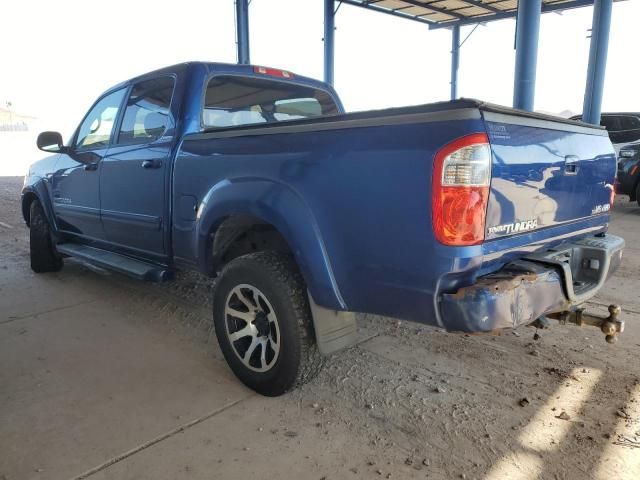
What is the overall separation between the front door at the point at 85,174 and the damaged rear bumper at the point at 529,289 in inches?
127

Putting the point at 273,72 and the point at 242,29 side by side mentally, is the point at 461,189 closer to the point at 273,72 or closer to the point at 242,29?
the point at 273,72

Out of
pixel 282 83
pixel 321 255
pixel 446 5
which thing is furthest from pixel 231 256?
pixel 446 5

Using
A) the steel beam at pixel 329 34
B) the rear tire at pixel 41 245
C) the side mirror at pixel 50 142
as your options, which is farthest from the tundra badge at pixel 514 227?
the steel beam at pixel 329 34

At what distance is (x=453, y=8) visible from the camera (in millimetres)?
16188

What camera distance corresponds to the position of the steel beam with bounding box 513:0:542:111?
9891 millimetres

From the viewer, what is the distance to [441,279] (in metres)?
1.92

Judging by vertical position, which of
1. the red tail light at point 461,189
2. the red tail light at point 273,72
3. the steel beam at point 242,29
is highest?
the steel beam at point 242,29

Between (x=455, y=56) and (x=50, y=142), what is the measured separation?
1745cm

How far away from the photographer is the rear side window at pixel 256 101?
11.2 ft

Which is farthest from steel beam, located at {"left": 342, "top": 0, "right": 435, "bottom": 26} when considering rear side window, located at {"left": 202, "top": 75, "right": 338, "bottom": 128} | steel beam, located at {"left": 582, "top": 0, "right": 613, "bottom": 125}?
rear side window, located at {"left": 202, "top": 75, "right": 338, "bottom": 128}

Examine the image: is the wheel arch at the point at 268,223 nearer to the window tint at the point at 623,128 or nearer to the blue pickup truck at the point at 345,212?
the blue pickup truck at the point at 345,212

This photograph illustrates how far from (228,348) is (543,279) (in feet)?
5.73

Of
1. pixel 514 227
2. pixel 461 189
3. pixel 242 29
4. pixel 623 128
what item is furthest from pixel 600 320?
pixel 242 29

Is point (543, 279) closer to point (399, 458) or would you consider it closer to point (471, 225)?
point (471, 225)
